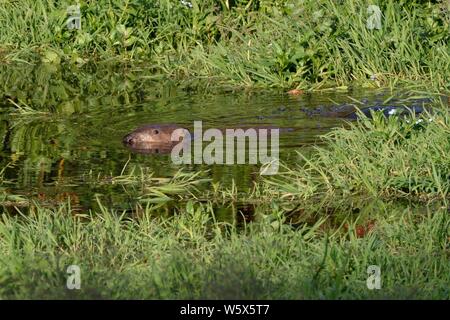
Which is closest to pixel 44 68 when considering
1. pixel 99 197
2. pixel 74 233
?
pixel 99 197

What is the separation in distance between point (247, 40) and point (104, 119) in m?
2.05

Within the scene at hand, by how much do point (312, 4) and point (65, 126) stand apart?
9.15 ft

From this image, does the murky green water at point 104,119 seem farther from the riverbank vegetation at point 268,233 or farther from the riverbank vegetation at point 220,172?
the riverbank vegetation at point 268,233

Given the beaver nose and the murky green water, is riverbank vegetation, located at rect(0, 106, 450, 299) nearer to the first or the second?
→ the murky green water

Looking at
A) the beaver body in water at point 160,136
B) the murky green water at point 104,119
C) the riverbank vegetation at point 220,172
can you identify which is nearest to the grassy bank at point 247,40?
the riverbank vegetation at point 220,172

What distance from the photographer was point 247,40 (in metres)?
11.1

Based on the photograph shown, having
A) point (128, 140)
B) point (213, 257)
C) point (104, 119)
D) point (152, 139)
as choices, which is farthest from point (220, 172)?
point (213, 257)

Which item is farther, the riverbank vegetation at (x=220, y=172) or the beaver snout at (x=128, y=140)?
the beaver snout at (x=128, y=140)

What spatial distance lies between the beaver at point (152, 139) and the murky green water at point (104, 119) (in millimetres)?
71

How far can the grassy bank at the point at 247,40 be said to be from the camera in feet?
34.1

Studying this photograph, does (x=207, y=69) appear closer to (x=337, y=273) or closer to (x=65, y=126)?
(x=65, y=126)

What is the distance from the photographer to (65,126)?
9469 millimetres

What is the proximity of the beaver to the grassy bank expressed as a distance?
6.32 ft
